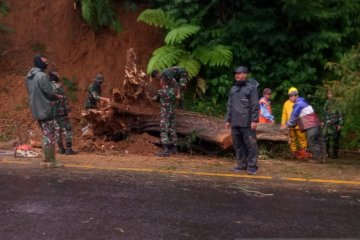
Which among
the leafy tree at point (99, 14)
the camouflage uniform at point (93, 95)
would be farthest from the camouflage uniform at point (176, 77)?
the leafy tree at point (99, 14)

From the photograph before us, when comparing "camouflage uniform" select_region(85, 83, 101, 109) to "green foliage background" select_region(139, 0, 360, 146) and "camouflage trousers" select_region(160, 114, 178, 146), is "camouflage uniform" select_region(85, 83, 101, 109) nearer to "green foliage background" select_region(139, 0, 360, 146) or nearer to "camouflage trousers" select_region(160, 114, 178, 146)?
"camouflage trousers" select_region(160, 114, 178, 146)

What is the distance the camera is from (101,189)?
7148mm

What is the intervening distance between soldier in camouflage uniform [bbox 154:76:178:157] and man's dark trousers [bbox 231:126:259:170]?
2135 millimetres

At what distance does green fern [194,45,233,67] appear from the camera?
13.3 meters

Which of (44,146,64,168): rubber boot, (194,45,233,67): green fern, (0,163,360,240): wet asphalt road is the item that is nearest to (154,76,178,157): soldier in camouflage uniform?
(0,163,360,240): wet asphalt road

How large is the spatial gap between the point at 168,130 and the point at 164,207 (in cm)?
451

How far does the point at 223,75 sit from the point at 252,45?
1222mm

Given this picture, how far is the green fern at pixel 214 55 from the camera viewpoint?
43.6ft

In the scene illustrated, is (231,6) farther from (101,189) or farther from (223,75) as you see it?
(101,189)

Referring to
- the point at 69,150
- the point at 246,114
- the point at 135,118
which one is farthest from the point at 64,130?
the point at 246,114

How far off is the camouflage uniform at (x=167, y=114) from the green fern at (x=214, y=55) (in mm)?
2981

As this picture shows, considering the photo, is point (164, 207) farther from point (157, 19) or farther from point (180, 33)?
point (157, 19)

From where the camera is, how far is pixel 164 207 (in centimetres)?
622

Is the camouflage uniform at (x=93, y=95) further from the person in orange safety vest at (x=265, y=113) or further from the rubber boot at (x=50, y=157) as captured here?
the person in orange safety vest at (x=265, y=113)
